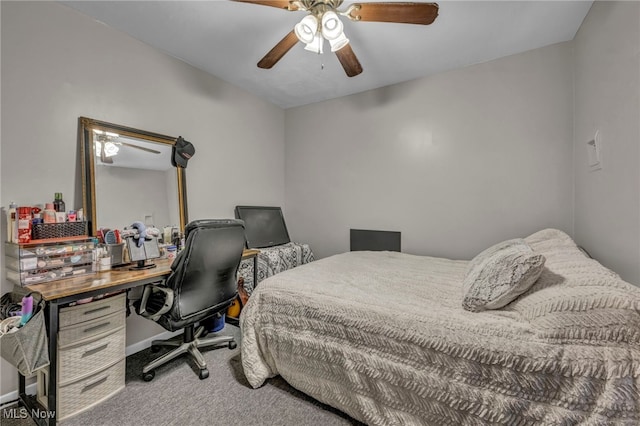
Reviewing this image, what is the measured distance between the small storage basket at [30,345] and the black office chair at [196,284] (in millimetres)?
516

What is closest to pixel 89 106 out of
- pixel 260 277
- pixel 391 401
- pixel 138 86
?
pixel 138 86

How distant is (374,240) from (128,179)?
2.52 metres

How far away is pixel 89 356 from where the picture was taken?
159 cm

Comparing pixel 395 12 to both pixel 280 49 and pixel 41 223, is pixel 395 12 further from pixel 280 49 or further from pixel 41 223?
pixel 41 223

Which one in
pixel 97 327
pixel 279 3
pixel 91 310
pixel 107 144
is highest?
pixel 279 3

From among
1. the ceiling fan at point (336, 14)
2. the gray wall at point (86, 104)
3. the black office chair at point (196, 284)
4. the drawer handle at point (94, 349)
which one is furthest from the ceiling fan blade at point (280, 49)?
the drawer handle at point (94, 349)

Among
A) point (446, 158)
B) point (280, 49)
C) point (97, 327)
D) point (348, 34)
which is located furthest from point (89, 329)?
point (446, 158)

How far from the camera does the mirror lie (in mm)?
1962

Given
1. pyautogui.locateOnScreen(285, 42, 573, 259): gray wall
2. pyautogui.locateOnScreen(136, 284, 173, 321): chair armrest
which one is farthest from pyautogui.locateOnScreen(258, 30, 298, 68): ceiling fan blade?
pyautogui.locateOnScreen(136, 284, 173, 321): chair armrest

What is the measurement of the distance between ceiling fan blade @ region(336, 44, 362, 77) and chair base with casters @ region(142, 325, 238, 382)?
2297mm

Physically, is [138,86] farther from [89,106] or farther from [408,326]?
[408,326]

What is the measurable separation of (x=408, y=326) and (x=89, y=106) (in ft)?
8.52

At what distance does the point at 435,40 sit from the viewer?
2.27 metres

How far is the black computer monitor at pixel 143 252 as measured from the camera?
187 centimetres
